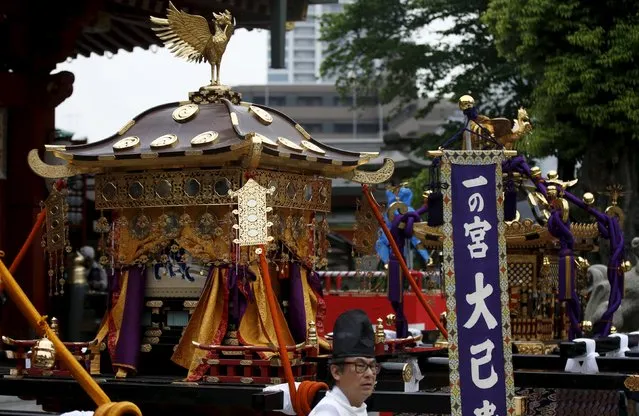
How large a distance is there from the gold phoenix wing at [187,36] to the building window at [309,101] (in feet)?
174

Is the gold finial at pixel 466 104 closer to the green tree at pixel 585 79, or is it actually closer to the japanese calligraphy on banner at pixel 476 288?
the japanese calligraphy on banner at pixel 476 288

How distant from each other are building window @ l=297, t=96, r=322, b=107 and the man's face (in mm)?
57247

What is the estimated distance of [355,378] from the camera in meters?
5.65

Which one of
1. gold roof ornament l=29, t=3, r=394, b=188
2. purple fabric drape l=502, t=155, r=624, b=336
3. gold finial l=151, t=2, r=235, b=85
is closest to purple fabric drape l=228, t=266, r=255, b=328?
gold roof ornament l=29, t=3, r=394, b=188

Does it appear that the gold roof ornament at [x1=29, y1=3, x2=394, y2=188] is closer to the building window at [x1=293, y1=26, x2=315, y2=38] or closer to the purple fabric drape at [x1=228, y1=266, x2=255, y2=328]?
the purple fabric drape at [x1=228, y1=266, x2=255, y2=328]

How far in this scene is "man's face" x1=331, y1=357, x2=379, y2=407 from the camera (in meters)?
5.65

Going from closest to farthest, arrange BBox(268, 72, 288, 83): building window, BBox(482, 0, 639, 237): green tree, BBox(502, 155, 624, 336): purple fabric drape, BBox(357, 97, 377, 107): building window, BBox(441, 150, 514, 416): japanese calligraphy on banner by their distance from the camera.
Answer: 1. BBox(441, 150, 514, 416): japanese calligraphy on banner
2. BBox(502, 155, 624, 336): purple fabric drape
3. BBox(482, 0, 639, 237): green tree
4. BBox(357, 97, 377, 107): building window
5. BBox(268, 72, 288, 83): building window

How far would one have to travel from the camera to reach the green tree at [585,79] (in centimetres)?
2111

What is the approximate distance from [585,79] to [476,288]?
50.9 ft

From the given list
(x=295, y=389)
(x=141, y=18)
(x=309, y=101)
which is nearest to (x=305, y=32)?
(x=309, y=101)

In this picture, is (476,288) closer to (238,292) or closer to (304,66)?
(238,292)

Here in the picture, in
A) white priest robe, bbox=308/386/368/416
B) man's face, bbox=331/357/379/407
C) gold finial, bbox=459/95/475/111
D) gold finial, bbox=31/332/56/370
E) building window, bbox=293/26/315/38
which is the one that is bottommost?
white priest robe, bbox=308/386/368/416

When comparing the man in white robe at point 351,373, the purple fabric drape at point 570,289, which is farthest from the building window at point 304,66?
the man in white robe at point 351,373

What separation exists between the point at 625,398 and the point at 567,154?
14158 millimetres
